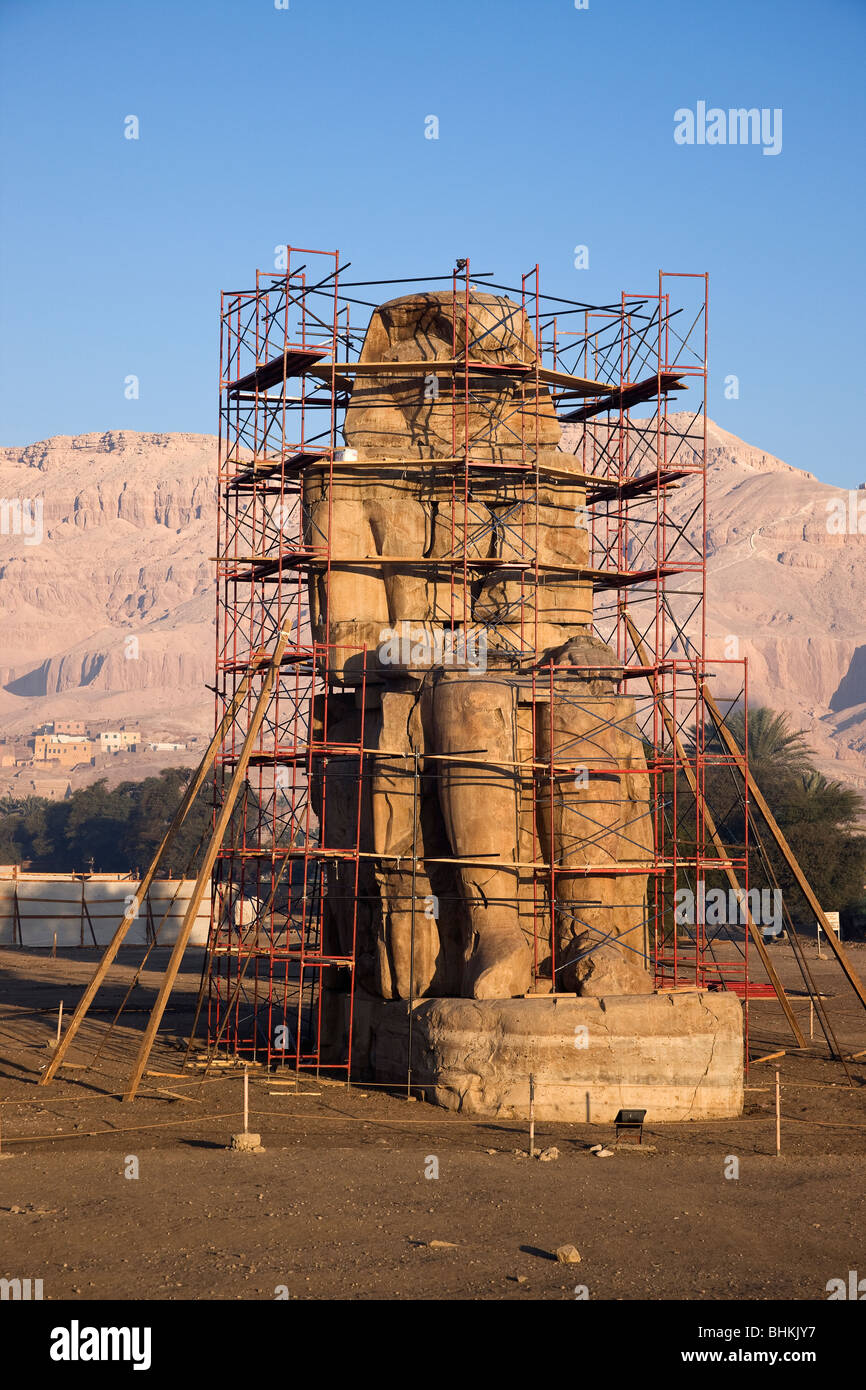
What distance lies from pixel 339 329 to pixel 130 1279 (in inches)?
693

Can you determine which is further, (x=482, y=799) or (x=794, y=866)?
(x=794, y=866)

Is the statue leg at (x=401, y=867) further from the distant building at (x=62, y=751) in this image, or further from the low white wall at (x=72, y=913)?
the distant building at (x=62, y=751)

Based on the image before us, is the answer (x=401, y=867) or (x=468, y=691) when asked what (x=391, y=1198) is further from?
(x=468, y=691)

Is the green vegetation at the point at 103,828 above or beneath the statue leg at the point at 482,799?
beneath

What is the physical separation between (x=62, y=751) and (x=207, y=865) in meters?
150

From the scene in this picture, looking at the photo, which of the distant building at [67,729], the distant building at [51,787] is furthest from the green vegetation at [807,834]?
the distant building at [67,729]

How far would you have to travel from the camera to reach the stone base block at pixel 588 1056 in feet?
68.2

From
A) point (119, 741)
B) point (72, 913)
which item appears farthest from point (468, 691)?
point (119, 741)

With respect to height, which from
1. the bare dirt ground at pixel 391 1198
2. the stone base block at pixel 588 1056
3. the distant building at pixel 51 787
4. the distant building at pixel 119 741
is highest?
the distant building at pixel 119 741

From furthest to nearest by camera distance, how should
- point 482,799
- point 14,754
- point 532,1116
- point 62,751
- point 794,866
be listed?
point 14,754 < point 62,751 < point 794,866 < point 482,799 < point 532,1116

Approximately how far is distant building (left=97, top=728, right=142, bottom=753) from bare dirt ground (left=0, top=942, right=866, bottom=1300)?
146 meters

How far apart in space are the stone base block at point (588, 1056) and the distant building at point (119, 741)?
14754 cm

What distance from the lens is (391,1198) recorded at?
17.0m
